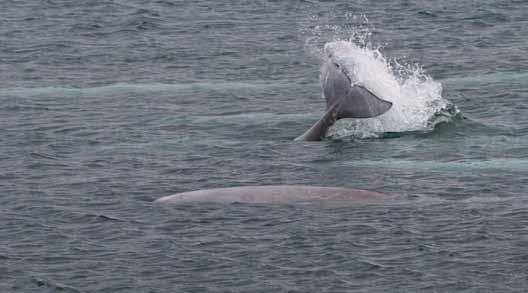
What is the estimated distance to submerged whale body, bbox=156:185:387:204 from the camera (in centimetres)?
2238

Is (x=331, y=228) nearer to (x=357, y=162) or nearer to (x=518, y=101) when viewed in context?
(x=357, y=162)

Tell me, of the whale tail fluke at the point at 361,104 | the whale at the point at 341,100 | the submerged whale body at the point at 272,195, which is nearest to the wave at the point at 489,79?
the whale at the point at 341,100

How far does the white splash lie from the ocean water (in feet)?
0.21

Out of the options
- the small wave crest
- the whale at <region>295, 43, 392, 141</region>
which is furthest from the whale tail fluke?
the small wave crest

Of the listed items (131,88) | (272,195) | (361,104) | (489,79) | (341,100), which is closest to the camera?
(272,195)

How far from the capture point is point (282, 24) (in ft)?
139

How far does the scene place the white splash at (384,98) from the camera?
27938 millimetres

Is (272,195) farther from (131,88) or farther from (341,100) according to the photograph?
(131,88)

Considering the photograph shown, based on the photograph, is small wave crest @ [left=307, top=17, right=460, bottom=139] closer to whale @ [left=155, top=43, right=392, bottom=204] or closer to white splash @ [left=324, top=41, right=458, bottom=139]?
white splash @ [left=324, top=41, right=458, bottom=139]

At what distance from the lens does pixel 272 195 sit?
22.4 m

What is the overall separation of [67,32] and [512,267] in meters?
25.2

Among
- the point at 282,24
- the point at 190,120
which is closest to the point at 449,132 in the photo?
the point at 190,120

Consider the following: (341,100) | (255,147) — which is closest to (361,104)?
(341,100)

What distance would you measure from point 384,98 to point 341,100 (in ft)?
7.09
